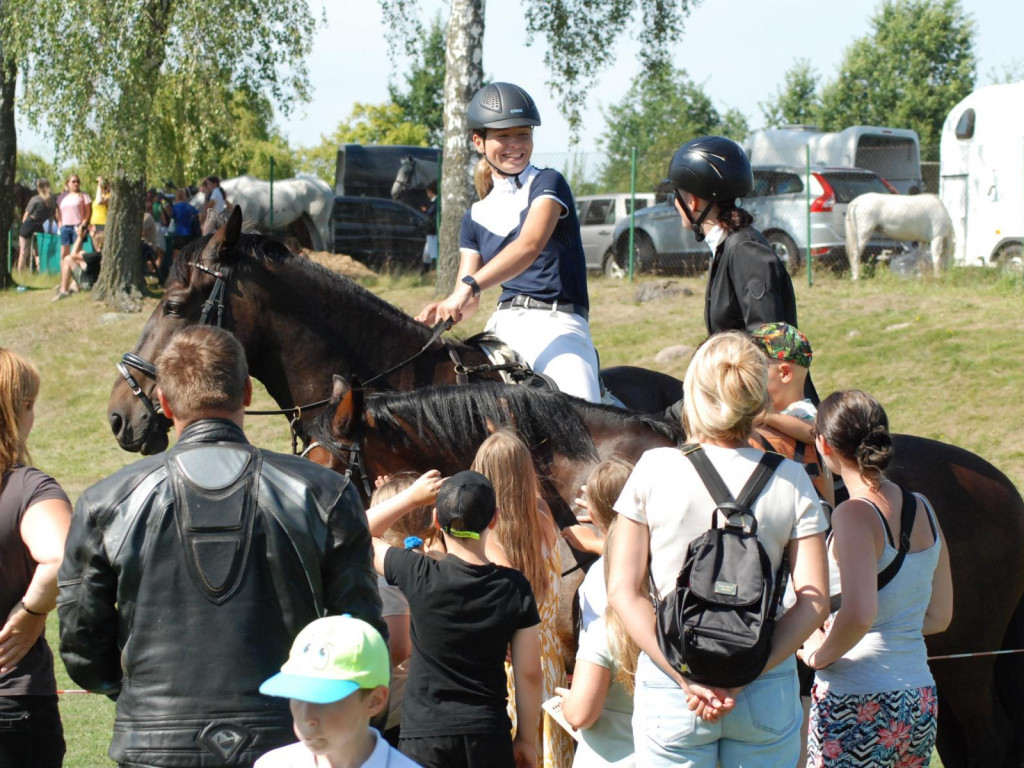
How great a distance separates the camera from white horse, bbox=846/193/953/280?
54.4 ft

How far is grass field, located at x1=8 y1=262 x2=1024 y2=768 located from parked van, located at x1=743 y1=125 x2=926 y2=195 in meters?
7.08

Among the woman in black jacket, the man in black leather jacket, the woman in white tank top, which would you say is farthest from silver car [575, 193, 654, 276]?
the man in black leather jacket

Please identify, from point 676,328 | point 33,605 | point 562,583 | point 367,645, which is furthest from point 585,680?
point 676,328

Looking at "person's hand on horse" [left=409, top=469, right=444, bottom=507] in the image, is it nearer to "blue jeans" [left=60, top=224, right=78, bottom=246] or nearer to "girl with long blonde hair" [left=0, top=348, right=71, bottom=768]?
"girl with long blonde hair" [left=0, top=348, right=71, bottom=768]

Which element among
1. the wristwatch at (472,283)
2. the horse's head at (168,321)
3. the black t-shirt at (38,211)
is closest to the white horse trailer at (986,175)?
the wristwatch at (472,283)

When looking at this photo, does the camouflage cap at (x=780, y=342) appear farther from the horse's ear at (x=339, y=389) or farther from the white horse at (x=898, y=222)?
the white horse at (x=898, y=222)

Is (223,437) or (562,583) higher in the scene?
(223,437)

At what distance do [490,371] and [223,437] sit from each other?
111 inches

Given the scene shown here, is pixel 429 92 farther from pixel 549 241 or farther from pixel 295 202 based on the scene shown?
pixel 549 241

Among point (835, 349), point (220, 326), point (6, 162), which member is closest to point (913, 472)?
point (220, 326)

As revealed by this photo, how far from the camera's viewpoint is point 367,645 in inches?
103

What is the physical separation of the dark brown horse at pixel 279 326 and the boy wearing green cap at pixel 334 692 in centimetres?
345

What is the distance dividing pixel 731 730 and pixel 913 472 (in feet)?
8.38

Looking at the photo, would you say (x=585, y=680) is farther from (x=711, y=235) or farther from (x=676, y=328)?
(x=676, y=328)
